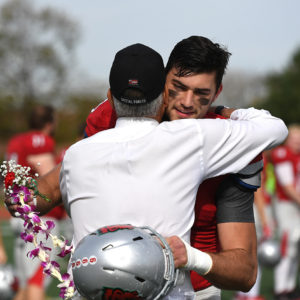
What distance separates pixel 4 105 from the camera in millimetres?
36969

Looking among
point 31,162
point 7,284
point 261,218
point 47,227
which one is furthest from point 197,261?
point 261,218

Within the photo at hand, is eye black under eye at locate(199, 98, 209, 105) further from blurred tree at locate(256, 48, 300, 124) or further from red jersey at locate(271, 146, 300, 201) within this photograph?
blurred tree at locate(256, 48, 300, 124)

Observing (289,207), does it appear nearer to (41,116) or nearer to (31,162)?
(41,116)

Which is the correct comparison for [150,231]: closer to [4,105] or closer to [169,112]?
[169,112]

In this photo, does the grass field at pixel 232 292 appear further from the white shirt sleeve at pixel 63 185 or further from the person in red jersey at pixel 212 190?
the white shirt sleeve at pixel 63 185

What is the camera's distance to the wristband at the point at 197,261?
2705mm

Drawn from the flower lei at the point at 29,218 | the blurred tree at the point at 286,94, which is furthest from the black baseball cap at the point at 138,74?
the blurred tree at the point at 286,94

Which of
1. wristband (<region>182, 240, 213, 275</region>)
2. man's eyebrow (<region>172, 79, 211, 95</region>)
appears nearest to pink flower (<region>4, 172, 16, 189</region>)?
wristband (<region>182, 240, 213, 275</region>)

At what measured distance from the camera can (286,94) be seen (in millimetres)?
57156

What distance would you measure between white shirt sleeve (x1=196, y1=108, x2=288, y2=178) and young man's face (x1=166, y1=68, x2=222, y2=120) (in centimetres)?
35

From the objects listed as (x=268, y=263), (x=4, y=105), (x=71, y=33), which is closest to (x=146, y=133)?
(x=268, y=263)

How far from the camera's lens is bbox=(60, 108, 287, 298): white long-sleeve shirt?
2795 millimetres

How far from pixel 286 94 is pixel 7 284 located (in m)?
51.4

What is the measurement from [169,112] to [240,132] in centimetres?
54
